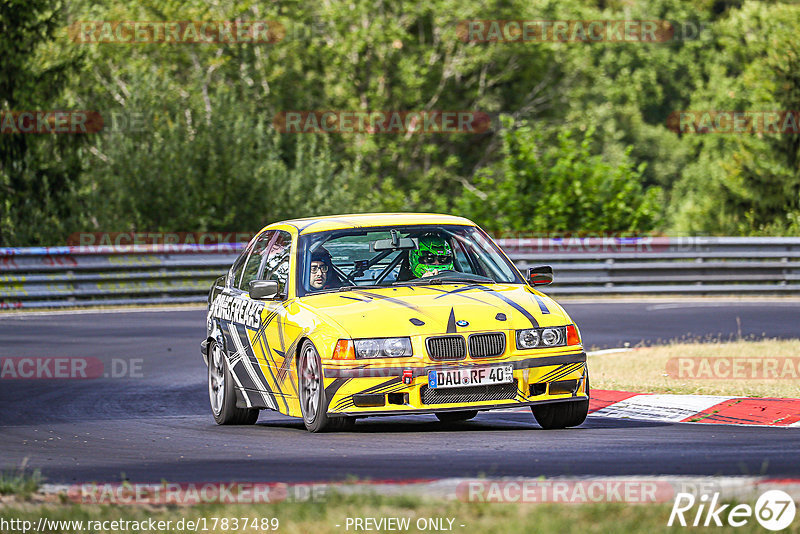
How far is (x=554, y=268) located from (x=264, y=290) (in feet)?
52.3

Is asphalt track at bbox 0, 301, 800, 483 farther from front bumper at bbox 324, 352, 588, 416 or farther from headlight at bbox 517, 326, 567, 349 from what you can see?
headlight at bbox 517, 326, 567, 349

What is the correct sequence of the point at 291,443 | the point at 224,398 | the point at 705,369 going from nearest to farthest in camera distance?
the point at 291,443 < the point at 224,398 < the point at 705,369

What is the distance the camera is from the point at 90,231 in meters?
32.5

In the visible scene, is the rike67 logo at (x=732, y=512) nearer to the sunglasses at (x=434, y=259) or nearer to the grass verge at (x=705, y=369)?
the sunglasses at (x=434, y=259)

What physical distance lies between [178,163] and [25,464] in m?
26.5

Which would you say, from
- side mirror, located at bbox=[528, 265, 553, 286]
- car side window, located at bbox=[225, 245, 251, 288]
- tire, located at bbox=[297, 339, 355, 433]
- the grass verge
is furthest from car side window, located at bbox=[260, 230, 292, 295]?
the grass verge

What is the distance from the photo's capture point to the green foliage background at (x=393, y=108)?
32938mm

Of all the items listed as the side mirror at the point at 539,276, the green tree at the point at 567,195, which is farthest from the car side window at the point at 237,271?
the green tree at the point at 567,195

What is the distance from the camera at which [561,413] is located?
9.56 meters

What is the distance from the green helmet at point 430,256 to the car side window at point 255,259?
1398 mm

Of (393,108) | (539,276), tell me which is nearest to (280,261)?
(539,276)

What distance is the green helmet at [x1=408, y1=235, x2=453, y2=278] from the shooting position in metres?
10.3

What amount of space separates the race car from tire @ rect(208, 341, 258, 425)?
0.04 ft

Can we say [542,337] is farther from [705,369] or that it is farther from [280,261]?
[705,369]
